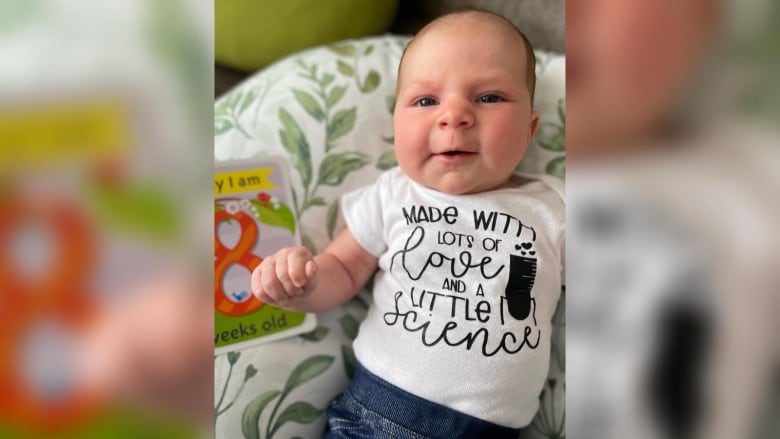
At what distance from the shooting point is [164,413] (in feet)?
0.53

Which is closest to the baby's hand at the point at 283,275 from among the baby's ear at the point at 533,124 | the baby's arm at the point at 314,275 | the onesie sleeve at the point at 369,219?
the baby's arm at the point at 314,275

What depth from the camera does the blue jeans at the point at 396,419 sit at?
0.48m

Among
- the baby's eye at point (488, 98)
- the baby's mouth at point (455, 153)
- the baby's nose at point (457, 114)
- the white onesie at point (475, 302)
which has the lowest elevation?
the white onesie at point (475, 302)

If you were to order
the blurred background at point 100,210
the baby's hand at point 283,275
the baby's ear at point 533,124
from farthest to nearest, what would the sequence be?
the baby's ear at point 533,124 → the baby's hand at point 283,275 → the blurred background at point 100,210

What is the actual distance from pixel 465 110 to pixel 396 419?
234 mm

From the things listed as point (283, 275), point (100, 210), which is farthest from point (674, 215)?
point (283, 275)

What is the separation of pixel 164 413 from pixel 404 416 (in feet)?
1.14

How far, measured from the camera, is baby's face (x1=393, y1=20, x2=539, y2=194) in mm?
471

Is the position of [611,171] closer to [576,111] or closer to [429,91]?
[576,111]

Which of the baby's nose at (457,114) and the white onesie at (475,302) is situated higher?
the baby's nose at (457,114)

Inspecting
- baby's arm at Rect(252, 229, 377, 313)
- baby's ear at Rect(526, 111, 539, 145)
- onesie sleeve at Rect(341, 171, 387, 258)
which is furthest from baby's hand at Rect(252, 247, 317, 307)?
baby's ear at Rect(526, 111, 539, 145)

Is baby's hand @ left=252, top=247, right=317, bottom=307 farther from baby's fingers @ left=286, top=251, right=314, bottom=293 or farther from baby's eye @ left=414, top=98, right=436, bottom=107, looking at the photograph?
baby's eye @ left=414, top=98, right=436, bottom=107

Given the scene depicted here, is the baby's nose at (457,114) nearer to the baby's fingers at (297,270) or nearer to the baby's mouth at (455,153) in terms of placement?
the baby's mouth at (455,153)

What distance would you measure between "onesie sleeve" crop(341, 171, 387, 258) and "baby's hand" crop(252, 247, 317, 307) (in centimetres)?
11
